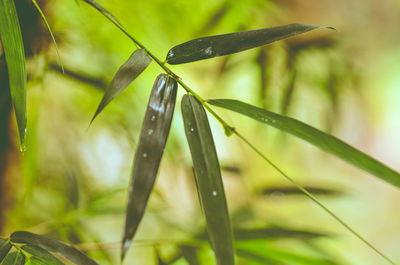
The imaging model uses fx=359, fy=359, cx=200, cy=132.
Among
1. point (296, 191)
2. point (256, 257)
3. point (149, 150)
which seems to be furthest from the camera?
point (296, 191)

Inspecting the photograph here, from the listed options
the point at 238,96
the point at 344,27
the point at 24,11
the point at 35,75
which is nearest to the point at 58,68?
the point at 35,75

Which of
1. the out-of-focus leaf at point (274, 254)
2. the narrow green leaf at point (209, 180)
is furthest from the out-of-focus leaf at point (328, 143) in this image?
the out-of-focus leaf at point (274, 254)

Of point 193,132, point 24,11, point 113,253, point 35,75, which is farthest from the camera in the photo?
point 113,253

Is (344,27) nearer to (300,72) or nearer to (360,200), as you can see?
(300,72)

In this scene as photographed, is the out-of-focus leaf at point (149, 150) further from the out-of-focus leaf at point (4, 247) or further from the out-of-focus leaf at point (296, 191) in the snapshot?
the out-of-focus leaf at point (296, 191)

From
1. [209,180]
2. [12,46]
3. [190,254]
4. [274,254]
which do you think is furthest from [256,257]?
[12,46]

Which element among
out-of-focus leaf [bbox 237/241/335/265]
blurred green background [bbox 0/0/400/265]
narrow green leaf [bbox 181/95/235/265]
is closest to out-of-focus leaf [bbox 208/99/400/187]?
narrow green leaf [bbox 181/95/235/265]

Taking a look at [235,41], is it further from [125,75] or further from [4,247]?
[4,247]
